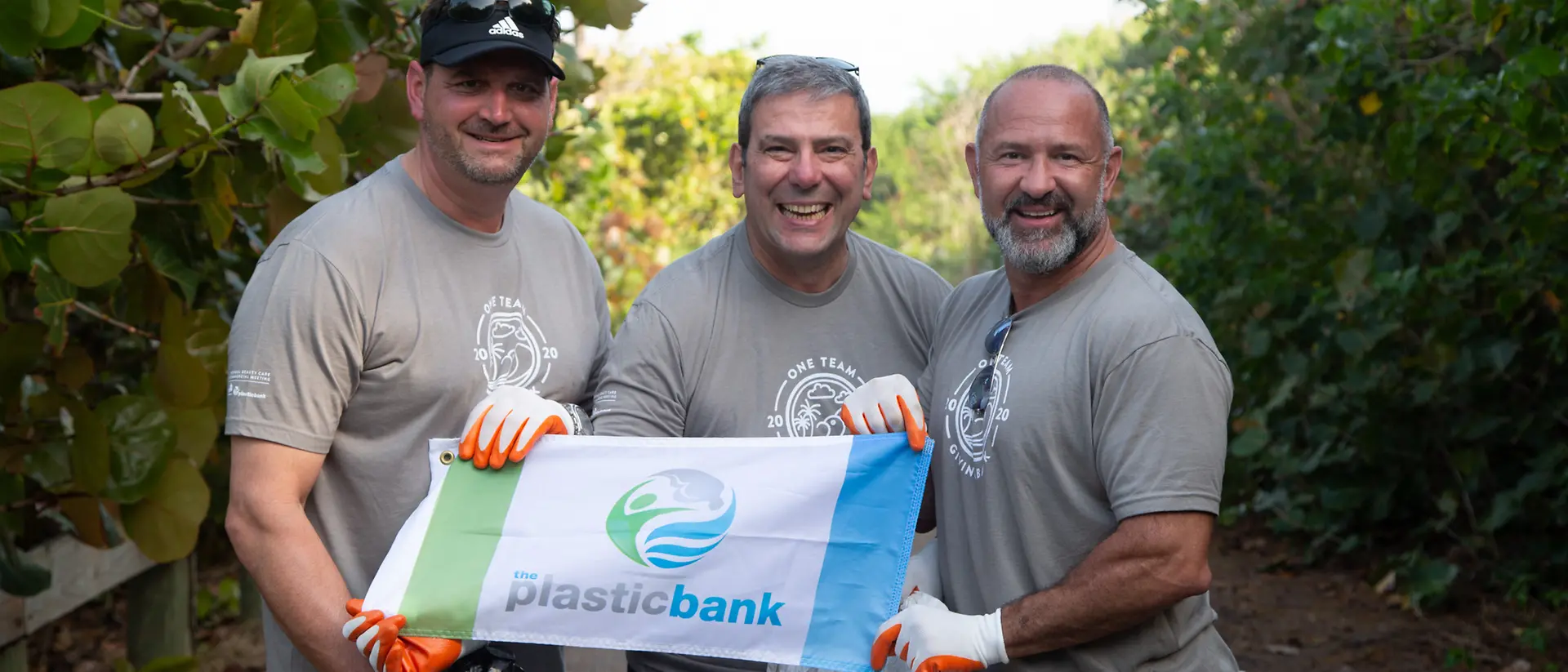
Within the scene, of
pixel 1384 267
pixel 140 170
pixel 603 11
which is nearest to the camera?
pixel 140 170

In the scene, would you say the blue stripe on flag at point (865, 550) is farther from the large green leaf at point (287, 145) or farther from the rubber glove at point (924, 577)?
the large green leaf at point (287, 145)

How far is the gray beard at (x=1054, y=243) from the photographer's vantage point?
3.15 m

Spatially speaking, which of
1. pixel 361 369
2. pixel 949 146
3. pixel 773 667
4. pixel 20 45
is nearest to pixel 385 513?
pixel 361 369

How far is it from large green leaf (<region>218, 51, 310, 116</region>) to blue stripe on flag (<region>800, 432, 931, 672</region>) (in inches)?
56.6

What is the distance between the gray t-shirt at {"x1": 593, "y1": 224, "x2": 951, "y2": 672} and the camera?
11.2 ft

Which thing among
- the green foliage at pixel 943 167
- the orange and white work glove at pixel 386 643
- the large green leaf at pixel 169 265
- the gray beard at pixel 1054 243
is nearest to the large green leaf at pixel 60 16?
the large green leaf at pixel 169 265

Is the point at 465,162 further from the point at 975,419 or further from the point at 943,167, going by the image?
the point at 943,167

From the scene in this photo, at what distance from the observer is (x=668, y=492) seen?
3209 millimetres

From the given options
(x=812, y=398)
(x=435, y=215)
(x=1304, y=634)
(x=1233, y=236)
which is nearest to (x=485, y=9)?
(x=435, y=215)

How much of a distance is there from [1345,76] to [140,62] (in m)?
A: 4.44

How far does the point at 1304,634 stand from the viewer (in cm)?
647

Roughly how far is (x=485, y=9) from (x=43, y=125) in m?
0.97

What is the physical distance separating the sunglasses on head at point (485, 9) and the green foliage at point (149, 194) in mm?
295

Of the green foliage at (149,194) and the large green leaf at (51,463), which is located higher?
the green foliage at (149,194)
